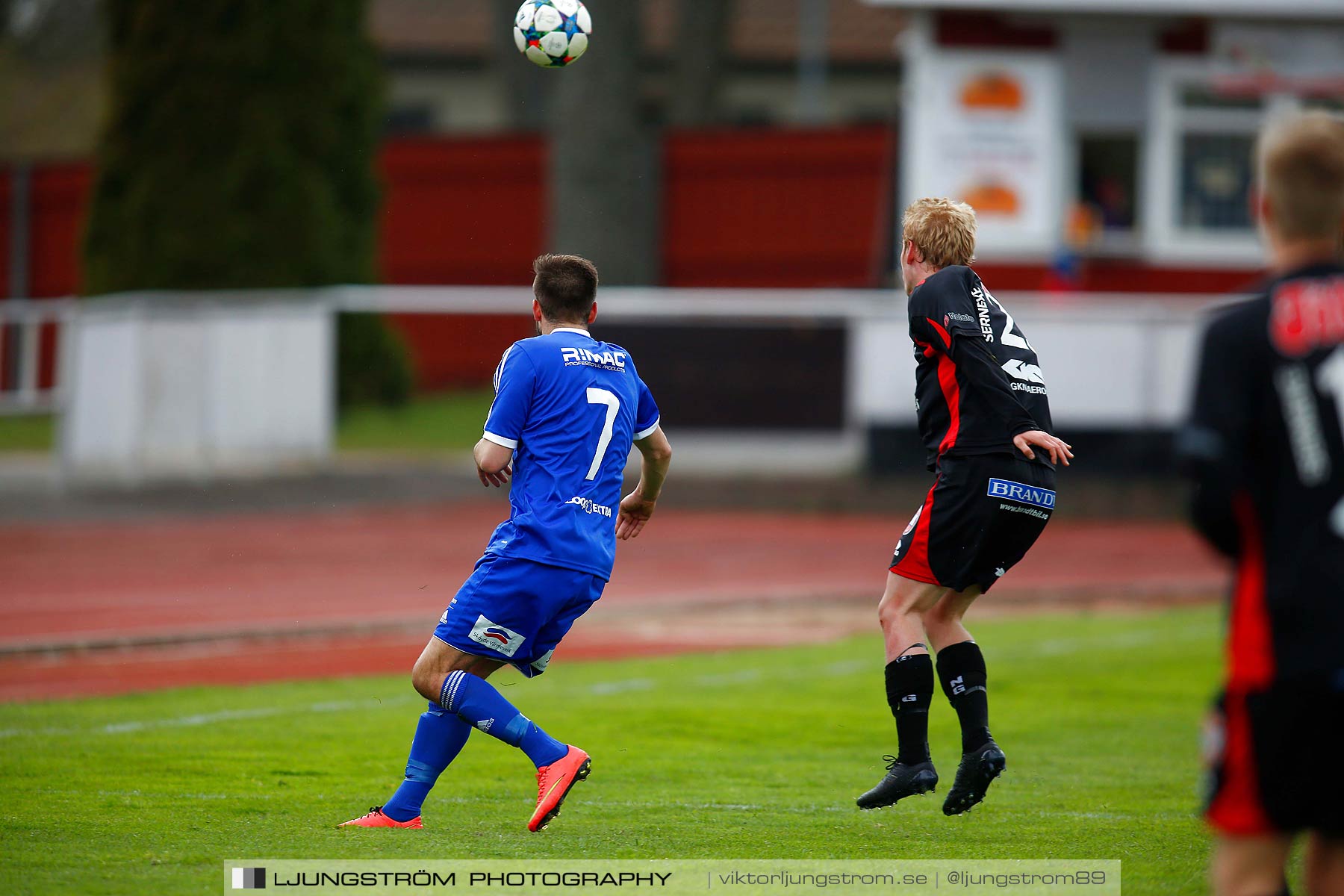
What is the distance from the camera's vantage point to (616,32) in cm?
2389

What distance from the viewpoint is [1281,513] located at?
3.52 metres

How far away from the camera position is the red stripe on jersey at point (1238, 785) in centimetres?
350

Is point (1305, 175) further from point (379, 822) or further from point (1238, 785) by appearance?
point (379, 822)

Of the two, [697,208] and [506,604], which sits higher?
[697,208]

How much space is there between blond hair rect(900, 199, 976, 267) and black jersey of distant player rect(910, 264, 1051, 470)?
100mm

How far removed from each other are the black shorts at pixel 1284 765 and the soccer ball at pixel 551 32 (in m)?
5.08

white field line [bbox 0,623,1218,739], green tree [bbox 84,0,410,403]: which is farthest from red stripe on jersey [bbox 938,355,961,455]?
green tree [bbox 84,0,410,403]

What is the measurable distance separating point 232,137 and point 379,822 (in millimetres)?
19820

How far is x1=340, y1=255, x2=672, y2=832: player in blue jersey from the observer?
5.67m

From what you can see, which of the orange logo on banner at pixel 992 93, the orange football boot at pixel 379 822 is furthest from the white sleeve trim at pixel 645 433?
the orange logo on banner at pixel 992 93

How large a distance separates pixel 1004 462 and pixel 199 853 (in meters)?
3.05

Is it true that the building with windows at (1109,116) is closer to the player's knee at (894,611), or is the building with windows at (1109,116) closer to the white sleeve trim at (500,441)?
the player's knee at (894,611)

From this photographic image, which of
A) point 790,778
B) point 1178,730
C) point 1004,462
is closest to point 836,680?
point 1178,730

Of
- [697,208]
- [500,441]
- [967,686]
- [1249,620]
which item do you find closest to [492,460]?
[500,441]
